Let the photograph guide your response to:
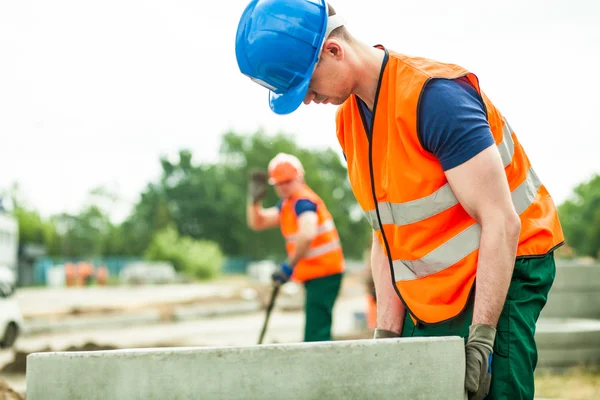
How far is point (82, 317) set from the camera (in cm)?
1772

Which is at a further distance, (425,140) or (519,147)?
(519,147)

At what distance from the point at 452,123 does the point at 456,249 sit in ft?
1.39

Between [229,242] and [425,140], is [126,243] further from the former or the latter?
[425,140]

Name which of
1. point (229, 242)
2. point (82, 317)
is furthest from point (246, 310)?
point (229, 242)

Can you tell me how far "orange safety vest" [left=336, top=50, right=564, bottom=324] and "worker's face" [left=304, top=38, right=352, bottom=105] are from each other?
0.45 ft

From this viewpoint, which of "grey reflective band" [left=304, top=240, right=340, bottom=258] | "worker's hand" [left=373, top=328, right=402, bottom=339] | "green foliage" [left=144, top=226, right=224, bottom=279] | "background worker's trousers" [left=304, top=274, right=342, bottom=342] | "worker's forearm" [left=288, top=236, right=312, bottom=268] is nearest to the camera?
"worker's hand" [left=373, top=328, right=402, bottom=339]

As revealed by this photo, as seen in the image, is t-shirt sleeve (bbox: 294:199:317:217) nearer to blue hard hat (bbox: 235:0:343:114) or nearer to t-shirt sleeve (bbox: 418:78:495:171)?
blue hard hat (bbox: 235:0:343:114)

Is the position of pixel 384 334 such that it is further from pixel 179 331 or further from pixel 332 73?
pixel 179 331

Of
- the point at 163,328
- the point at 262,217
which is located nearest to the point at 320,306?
the point at 262,217

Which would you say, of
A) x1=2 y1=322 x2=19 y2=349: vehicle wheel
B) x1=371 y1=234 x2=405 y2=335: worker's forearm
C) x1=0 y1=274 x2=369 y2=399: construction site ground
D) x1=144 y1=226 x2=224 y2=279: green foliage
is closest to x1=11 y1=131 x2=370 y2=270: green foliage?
x1=144 y1=226 x2=224 y2=279: green foliage

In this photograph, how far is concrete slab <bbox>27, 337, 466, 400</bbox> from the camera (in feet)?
6.82

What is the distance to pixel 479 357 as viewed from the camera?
2.35m

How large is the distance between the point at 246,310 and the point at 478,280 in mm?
19800

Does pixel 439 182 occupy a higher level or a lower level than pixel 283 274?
higher
